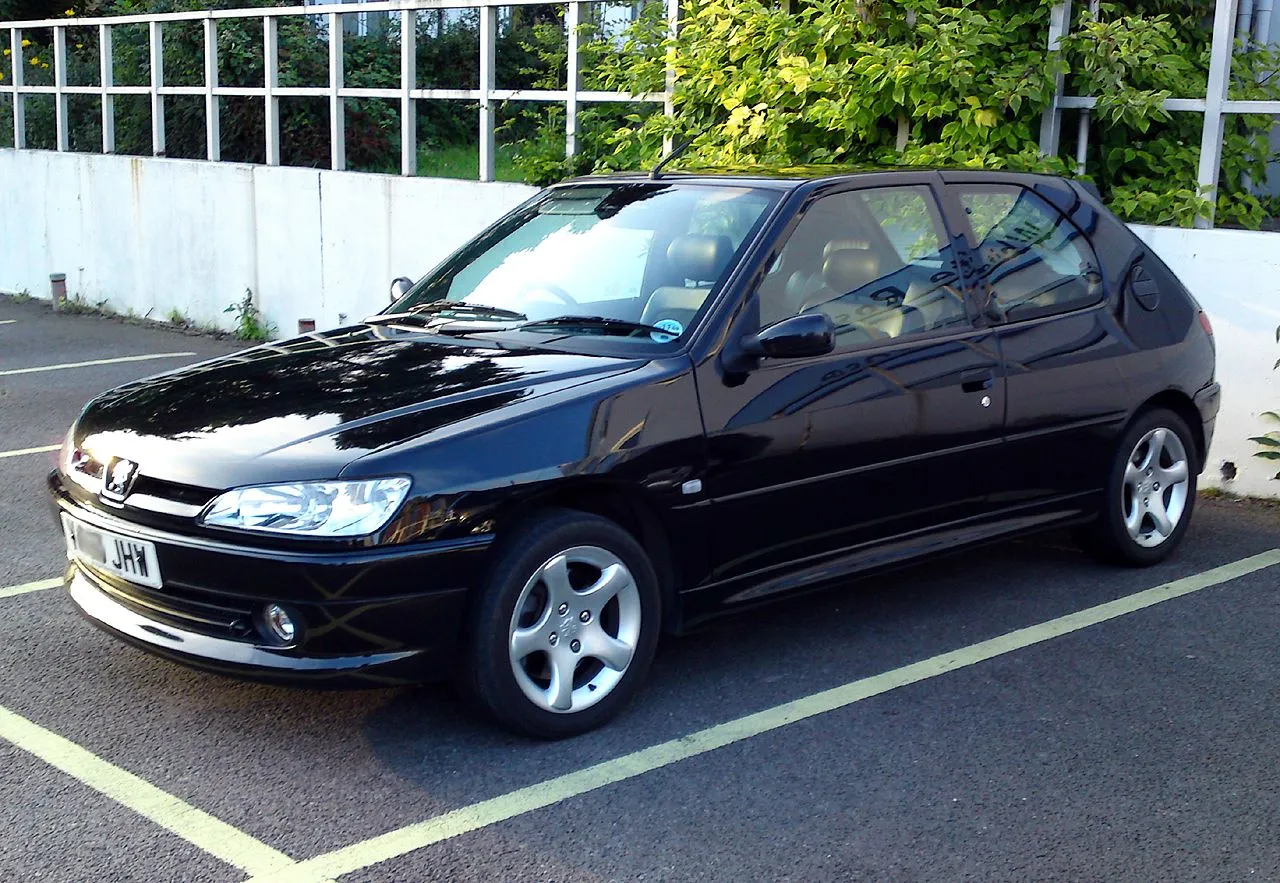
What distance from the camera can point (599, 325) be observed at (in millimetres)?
4941

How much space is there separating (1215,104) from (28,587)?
6137 mm

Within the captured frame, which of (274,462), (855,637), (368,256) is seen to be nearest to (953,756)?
(855,637)

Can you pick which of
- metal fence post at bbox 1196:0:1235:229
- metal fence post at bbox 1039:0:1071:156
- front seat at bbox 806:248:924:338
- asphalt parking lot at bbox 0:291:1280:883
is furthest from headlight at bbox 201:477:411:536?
metal fence post at bbox 1039:0:1071:156

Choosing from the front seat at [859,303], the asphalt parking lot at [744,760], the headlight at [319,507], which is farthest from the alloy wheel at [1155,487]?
the headlight at [319,507]

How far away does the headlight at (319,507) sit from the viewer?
3.93 metres

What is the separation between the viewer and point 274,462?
13.2 ft

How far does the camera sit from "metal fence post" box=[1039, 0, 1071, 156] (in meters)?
8.30

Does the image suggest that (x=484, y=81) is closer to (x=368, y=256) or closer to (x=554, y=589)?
(x=368, y=256)

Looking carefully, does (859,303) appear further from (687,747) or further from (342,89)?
(342,89)

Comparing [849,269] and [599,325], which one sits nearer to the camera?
[599,325]

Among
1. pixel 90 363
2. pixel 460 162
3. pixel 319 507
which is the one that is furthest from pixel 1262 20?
pixel 90 363

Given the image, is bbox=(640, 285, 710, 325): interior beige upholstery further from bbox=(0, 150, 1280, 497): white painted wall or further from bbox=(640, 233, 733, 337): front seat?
bbox=(0, 150, 1280, 497): white painted wall

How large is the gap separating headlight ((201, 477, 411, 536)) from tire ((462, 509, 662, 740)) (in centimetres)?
36

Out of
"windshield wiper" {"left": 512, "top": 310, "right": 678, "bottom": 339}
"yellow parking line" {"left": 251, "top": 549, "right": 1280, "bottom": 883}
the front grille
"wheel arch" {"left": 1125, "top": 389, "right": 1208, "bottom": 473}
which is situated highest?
"windshield wiper" {"left": 512, "top": 310, "right": 678, "bottom": 339}
